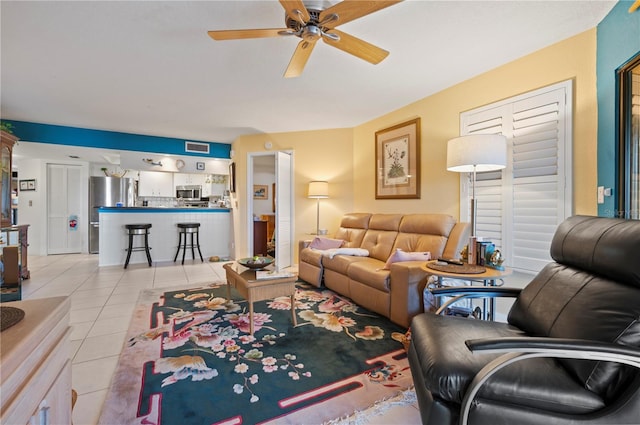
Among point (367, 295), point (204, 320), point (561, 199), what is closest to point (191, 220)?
point (204, 320)

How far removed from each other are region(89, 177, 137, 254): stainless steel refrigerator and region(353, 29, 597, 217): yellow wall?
230 inches

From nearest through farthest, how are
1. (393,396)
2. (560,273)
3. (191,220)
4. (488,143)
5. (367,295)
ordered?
(560,273) < (393,396) < (488,143) < (367,295) < (191,220)

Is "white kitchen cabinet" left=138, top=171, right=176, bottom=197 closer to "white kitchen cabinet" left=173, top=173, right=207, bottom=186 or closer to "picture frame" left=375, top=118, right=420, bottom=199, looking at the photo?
"white kitchen cabinet" left=173, top=173, right=207, bottom=186

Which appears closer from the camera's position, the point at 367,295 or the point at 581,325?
the point at 581,325

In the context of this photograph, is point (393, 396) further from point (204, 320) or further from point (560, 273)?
point (204, 320)

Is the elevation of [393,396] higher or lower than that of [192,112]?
lower

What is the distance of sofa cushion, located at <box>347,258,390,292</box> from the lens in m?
2.67

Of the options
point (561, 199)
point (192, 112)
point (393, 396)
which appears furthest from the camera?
point (192, 112)

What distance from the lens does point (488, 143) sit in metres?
2.16

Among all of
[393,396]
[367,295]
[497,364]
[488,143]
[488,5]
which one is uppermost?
[488,5]

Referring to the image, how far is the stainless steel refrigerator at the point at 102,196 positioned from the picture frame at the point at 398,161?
236 inches

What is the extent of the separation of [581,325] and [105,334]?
10.3 ft

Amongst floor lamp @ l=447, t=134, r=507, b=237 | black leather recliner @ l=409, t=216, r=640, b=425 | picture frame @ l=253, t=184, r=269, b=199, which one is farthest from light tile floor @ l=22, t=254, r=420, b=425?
picture frame @ l=253, t=184, r=269, b=199

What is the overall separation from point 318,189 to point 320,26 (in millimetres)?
2952
